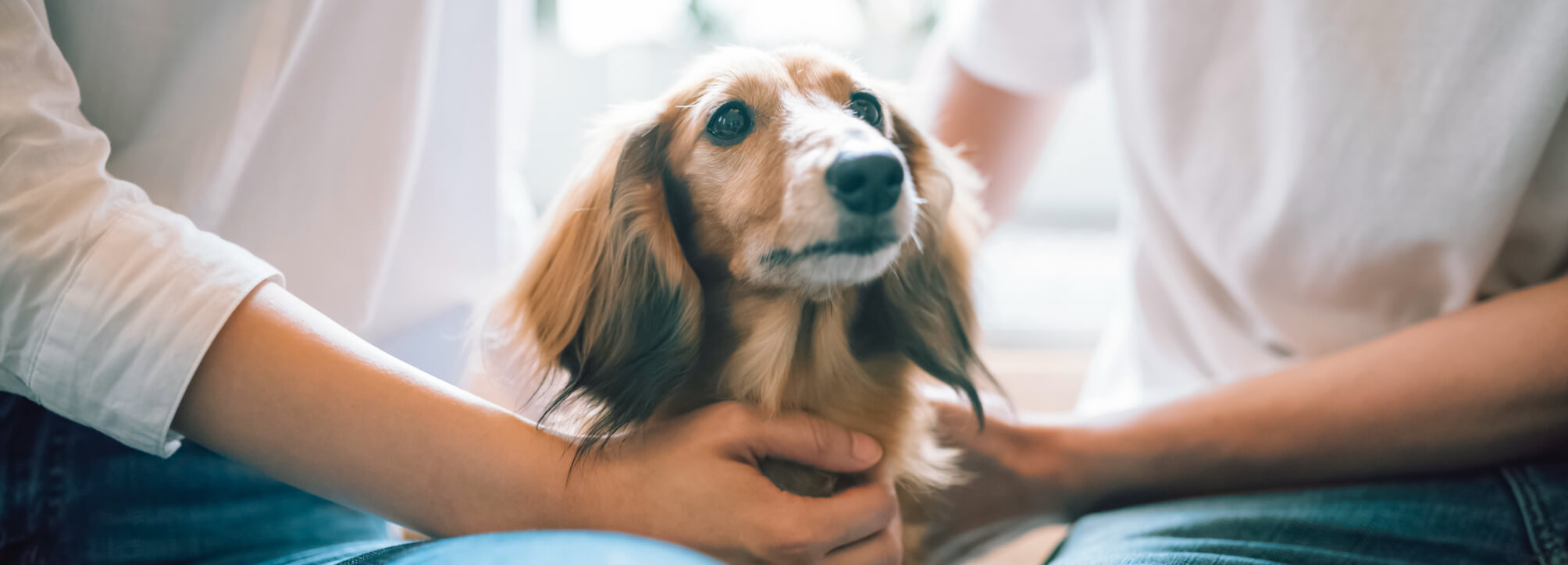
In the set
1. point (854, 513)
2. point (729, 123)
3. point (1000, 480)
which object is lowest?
point (1000, 480)

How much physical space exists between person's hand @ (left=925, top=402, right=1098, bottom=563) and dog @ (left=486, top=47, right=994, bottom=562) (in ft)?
0.39

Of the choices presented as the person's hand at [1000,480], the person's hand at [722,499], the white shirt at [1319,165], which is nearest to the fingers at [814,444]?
the person's hand at [722,499]

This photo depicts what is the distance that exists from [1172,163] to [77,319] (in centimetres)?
106

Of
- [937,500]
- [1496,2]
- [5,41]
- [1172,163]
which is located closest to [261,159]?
[5,41]

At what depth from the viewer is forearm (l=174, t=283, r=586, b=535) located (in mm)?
591

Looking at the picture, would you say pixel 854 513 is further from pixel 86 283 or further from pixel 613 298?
pixel 86 283

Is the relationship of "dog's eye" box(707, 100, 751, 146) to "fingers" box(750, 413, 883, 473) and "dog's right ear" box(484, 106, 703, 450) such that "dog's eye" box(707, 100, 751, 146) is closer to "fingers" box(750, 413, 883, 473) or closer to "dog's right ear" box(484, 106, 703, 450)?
"dog's right ear" box(484, 106, 703, 450)

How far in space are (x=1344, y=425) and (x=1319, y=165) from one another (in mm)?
274

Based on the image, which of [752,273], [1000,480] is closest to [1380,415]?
[1000,480]

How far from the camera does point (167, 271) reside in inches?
22.6

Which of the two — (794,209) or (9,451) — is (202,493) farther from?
(794,209)

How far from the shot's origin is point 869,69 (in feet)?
5.05

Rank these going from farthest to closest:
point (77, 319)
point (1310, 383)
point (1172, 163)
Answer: point (1172, 163), point (1310, 383), point (77, 319)

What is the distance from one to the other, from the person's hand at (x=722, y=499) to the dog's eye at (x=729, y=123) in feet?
0.79
